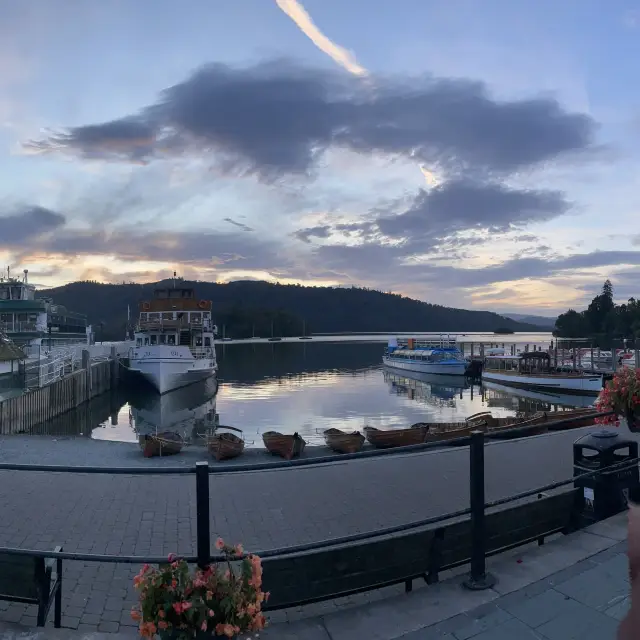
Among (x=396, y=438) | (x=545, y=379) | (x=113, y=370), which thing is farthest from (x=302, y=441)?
(x=113, y=370)

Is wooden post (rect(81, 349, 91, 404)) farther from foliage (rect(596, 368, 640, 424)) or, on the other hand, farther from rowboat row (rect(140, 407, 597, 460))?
foliage (rect(596, 368, 640, 424))

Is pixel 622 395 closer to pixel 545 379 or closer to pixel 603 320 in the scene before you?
pixel 545 379

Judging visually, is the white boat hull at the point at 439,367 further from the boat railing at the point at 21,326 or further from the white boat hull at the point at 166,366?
the boat railing at the point at 21,326

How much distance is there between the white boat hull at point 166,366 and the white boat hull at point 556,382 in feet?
89.4

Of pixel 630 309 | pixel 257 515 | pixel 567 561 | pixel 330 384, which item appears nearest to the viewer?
pixel 567 561

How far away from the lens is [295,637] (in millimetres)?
3639

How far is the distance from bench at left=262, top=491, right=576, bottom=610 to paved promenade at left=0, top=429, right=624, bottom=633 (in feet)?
3.11

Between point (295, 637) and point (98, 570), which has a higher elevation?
point (295, 637)

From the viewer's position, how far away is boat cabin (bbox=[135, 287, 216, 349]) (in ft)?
172

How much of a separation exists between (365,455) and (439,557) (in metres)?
1.83

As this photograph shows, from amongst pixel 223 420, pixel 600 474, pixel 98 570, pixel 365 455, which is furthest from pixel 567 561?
pixel 223 420

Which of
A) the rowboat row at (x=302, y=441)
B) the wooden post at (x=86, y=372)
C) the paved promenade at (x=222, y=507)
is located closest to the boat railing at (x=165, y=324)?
the wooden post at (x=86, y=372)

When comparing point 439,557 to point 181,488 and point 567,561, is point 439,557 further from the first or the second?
A: point 181,488

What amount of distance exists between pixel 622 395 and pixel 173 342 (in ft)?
166
